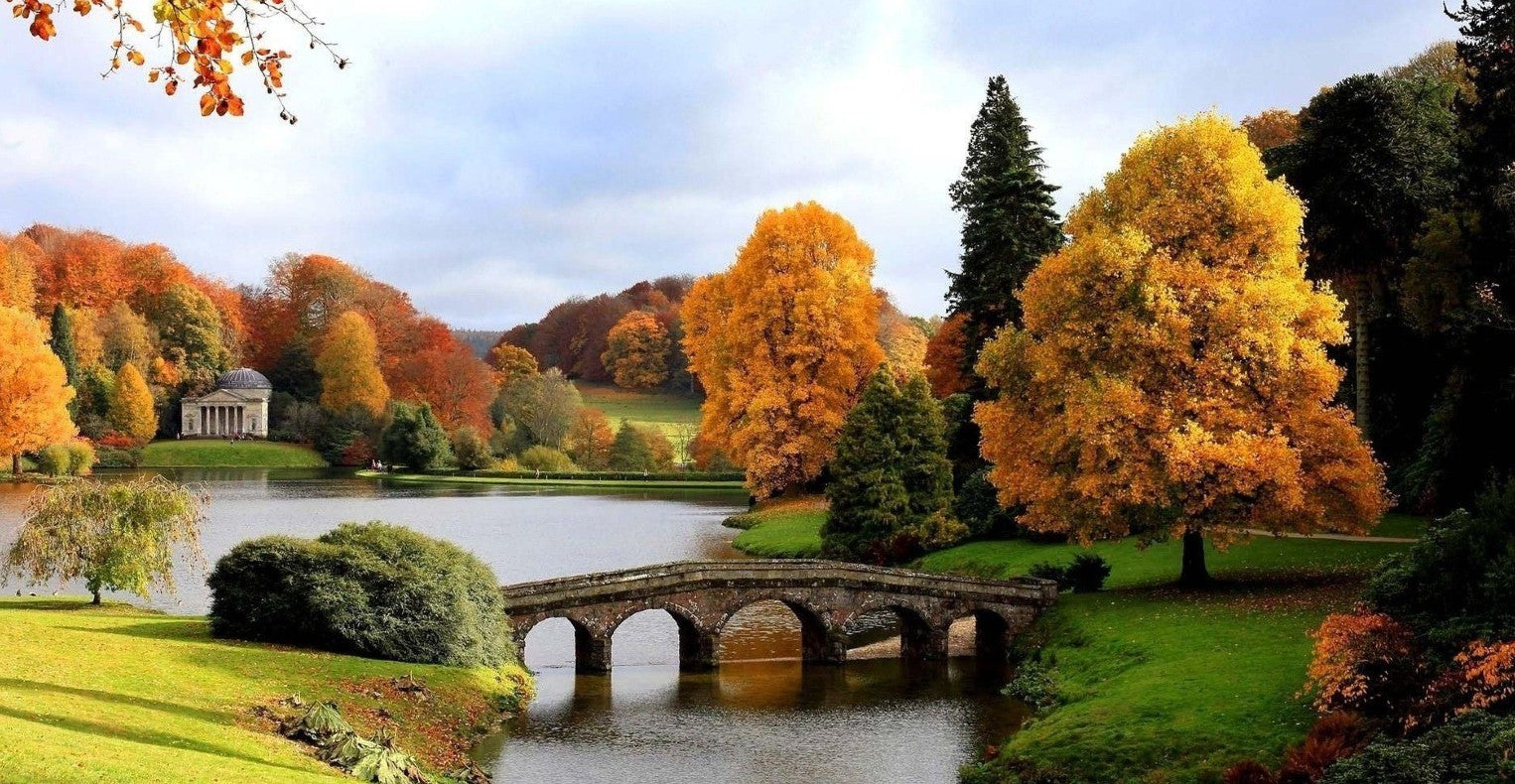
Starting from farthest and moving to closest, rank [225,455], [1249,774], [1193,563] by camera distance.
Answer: [225,455]
[1193,563]
[1249,774]

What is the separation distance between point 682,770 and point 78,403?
3863 inches

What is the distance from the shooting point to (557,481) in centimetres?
10719

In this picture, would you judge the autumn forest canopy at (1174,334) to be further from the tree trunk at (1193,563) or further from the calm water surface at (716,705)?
the calm water surface at (716,705)

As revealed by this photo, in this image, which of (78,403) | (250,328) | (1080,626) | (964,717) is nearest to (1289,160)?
(1080,626)

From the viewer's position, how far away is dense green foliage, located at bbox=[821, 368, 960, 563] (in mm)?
50375

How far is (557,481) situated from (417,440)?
15664 mm

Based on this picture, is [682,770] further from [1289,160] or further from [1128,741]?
[1289,160]

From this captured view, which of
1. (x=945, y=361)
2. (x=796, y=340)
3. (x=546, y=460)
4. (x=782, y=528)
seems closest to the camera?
(x=782, y=528)

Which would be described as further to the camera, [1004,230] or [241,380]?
[241,380]

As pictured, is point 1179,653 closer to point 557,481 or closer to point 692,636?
point 692,636

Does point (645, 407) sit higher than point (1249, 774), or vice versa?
point (645, 407)

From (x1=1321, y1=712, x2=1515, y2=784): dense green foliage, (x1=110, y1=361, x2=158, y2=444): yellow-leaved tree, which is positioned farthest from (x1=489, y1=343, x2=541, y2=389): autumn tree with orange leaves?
(x1=1321, y1=712, x2=1515, y2=784): dense green foliage

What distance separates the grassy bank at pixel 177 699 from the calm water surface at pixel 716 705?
159cm

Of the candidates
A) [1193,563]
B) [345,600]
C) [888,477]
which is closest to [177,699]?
[345,600]
